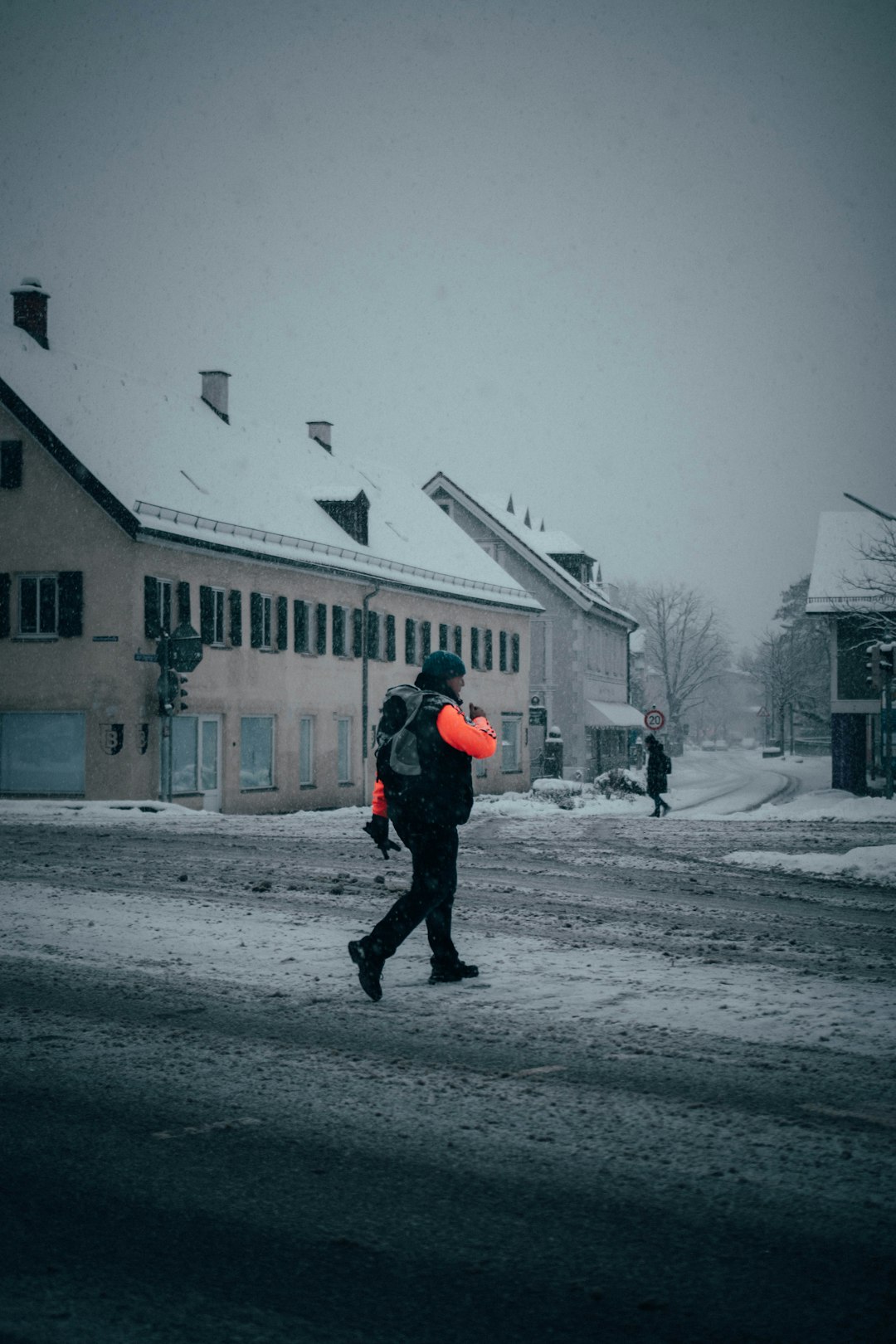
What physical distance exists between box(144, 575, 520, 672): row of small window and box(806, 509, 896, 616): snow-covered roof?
34.9 ft

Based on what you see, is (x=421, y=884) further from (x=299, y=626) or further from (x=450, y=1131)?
(x=299, y=626)

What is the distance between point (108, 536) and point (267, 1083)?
25.7 metres

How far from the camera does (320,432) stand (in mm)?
45562

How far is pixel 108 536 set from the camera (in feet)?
99.3

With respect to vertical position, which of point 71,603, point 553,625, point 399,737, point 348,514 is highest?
point 348,514

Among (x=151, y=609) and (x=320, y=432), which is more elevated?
(x=320, y=432)

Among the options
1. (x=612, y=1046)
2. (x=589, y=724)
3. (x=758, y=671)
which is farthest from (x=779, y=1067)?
(x=758, y=671)

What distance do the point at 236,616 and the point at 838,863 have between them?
20.3 meters

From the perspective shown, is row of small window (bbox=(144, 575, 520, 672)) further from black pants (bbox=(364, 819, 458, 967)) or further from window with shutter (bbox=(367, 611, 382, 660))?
black pants (bbox=(364, 819, 458, 967))

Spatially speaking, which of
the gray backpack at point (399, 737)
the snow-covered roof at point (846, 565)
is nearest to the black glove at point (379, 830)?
the gray backpack at point (399, 737)

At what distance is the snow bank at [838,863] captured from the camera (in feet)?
48.3

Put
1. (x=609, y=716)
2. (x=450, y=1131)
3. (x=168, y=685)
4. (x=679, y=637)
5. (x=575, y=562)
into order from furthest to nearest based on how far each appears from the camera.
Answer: (x=679, y=637) → (x=575, y=562) → (x=609, y=716) → (x=168, y=685) → (x=450, y=1131)

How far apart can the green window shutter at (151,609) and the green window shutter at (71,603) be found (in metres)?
1.27

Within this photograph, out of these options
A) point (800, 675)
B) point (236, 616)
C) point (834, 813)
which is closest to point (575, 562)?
point (236, 616)
